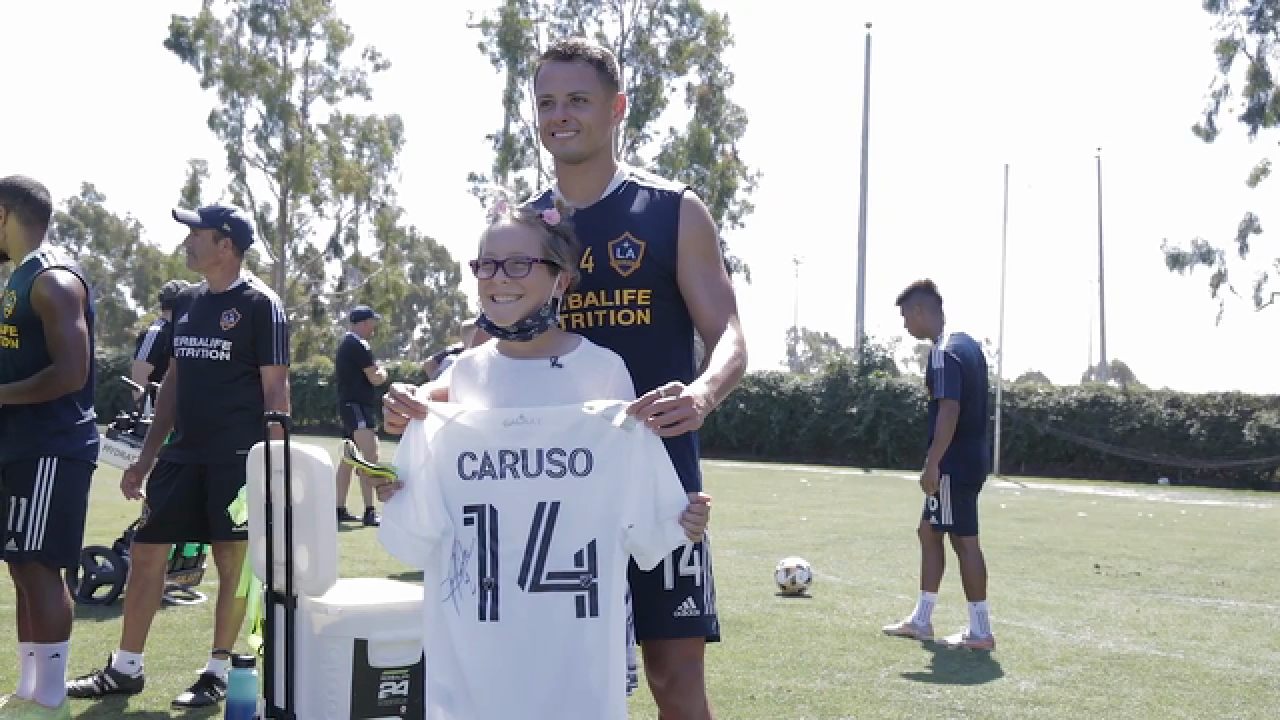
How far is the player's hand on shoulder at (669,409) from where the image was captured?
3.28 m

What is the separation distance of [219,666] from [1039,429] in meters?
31.8

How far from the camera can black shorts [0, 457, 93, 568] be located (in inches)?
216

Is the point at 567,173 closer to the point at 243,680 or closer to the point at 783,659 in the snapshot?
the point at 243,680

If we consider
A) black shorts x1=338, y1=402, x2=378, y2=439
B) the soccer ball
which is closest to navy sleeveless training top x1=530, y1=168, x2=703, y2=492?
the soccer ball

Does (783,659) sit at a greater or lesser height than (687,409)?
lesser

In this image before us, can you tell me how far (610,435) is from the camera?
11.2ft

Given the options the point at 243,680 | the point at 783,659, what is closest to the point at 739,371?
the point at 243,680

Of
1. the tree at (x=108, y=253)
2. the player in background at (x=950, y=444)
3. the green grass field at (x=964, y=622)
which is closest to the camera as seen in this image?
the green grass field at (x=964, y=622)

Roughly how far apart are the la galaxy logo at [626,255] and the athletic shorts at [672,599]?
79 cm

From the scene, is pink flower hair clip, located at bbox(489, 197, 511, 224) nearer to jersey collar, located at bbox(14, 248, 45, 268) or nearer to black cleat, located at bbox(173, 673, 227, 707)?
jersey collar, located at bbox(14, 248, 45, 268)

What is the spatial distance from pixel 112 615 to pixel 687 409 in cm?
640

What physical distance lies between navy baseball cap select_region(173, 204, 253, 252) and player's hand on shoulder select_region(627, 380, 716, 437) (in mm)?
3682

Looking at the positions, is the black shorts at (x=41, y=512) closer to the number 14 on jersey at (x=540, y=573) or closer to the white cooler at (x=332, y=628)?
the white cooler at (x=332, y=628)
